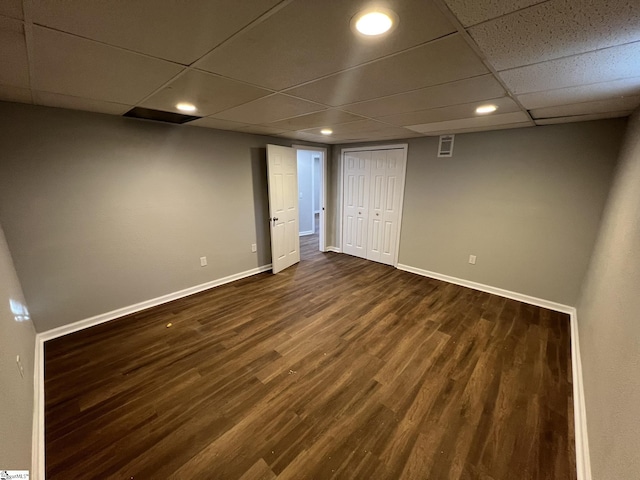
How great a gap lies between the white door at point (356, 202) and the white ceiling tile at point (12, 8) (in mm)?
4197

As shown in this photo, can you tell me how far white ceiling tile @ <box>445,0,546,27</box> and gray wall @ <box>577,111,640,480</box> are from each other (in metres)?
1.45

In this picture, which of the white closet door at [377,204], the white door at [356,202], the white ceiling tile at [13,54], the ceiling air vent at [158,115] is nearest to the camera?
the white ceiling tile at [13,54]

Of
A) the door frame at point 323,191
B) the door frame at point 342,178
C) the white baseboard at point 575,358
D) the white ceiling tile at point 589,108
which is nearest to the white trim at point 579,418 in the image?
the white baseboard at point 575,358

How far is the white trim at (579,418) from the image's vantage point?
1420 millimetres

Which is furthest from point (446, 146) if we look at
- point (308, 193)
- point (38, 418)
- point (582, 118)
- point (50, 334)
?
point (50, 334)

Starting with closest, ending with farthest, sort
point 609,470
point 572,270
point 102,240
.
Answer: point 609,470 < point 102,240 < point 572,270

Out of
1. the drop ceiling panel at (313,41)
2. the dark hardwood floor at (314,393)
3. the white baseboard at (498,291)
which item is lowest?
the dark hardwood floor at (314,393)

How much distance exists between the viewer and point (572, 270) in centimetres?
294

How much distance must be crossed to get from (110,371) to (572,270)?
481 centimetres

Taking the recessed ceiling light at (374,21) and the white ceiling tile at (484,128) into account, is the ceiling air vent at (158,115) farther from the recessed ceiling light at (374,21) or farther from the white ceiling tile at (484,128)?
the white ceiling tile at (484,128)

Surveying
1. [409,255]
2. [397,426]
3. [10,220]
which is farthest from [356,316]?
[10,220]

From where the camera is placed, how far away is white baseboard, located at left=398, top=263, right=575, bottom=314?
3.08 meters

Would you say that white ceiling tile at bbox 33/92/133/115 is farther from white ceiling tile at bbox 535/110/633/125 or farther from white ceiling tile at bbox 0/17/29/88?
white ceiling tile at bbox 535/110/633/125

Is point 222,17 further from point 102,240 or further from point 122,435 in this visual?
point 102,240
